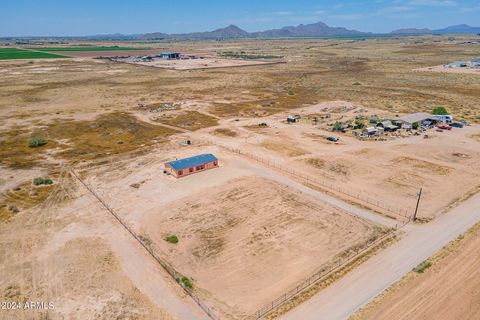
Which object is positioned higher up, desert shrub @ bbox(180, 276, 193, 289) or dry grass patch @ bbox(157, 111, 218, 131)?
dry grass patch @ bbox(157, 111, 218, 131)

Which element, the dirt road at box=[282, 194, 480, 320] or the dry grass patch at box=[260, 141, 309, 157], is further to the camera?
the dry grass patch at box=[260, 141, 309, 157]

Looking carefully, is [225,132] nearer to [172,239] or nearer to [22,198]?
[172,239]

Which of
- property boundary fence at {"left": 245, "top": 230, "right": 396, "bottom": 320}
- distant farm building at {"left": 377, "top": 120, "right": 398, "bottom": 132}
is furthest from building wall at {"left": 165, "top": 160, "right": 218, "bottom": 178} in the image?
distant farm building at {"left": 377, "top": 120, "right": 398, "bottom": 132}

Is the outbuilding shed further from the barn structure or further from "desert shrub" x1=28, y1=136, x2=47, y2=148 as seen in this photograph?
"desert shrub" x1=28, y1=136, x2=47, y2=148

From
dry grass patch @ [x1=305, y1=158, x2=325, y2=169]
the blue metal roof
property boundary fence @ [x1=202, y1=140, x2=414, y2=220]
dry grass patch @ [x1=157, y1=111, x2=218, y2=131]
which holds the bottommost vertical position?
property boundary fence @ [x1=202, y1=140, x2=414, y2=220]

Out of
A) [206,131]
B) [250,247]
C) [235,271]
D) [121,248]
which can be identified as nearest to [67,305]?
[121,248]

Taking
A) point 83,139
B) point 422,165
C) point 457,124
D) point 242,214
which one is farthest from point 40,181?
point 457,124

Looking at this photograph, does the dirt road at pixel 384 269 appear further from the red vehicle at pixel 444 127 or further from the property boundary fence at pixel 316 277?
the red vehicle at pixel 444 127
